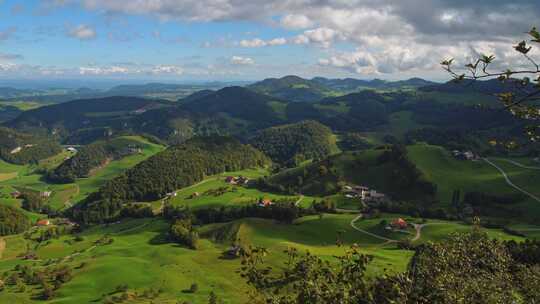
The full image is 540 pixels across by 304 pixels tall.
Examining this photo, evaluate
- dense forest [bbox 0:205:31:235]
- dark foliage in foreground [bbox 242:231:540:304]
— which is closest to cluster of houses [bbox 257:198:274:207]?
dense forest [bbox 0:205:31:235]

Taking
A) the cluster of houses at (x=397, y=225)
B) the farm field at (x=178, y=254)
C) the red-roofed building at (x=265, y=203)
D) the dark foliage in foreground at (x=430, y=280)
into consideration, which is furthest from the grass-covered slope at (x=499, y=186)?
the dark foliage in foreground at (x=430, y=280)

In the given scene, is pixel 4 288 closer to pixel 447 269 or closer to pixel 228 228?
pixel 228 228

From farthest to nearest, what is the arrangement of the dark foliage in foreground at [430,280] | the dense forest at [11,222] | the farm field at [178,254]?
1. the dense forest at [11,222]
2. the farm field at [178,254]
3. the dark foliage in foreground at [430,280]

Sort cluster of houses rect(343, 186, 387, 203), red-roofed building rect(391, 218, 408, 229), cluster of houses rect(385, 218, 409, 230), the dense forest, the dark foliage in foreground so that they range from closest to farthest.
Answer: the dark foliage in foreground
cluster of houses rect(385, 218, 409, 230)
red-roofed building rect(391, 218, 408, 229)
cluster of houses rect(343, 186, 387, 203)
the dense forest

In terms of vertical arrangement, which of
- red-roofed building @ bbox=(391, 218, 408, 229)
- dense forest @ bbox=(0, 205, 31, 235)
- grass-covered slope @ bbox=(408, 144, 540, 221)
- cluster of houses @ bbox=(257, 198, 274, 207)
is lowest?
dense forest @ bbox=(0, 205, 31, 235)

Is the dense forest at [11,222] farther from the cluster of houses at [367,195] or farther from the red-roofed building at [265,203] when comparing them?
the cluster of houses at [367,195]

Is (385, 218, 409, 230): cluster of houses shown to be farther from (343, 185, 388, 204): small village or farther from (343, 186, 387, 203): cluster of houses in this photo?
(343, 186, 387, 203): cluster of houses

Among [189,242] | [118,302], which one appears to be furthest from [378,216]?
[118,302]

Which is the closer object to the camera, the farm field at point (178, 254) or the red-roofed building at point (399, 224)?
the farm field at point (178, 254)

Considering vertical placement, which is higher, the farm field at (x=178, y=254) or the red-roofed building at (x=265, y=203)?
the red-roofed building at (x=265, y=203)

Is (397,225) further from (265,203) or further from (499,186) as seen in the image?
(499,186)
